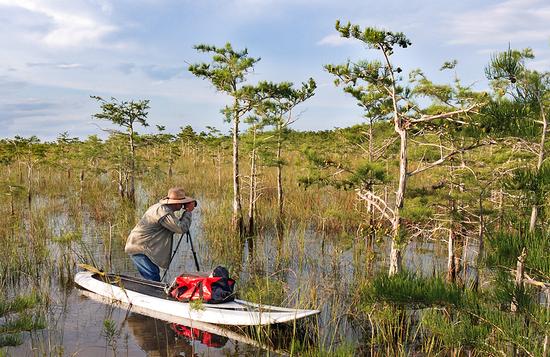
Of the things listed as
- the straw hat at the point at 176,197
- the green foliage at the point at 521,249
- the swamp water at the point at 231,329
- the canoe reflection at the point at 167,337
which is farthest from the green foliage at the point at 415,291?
the straw hat at the point at 176,197

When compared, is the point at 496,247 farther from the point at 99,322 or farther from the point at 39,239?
the point at 39,239

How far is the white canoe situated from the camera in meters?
5.62

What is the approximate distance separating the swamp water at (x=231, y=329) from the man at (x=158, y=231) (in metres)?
0.93

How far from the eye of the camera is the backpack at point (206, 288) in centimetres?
630

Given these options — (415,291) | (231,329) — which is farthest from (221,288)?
(415,291)

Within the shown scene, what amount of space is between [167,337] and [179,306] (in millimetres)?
527

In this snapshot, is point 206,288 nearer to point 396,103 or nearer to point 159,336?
point 159,336

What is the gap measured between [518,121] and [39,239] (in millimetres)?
9541

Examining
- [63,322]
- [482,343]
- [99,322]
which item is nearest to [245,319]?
[99,322]

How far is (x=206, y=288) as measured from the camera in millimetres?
6324

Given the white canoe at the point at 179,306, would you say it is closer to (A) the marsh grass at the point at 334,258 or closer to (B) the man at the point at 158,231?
(A) the marsh grass at the point at 334,258

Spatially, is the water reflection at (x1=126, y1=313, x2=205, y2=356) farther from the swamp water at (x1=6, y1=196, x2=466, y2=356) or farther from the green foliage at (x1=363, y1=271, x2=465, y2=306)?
the green foliage at (x1=363, y1=271, x2=465, y2=306)

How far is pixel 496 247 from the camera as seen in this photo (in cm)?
318

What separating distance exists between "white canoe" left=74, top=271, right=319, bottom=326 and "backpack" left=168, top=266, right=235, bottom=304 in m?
0.10
